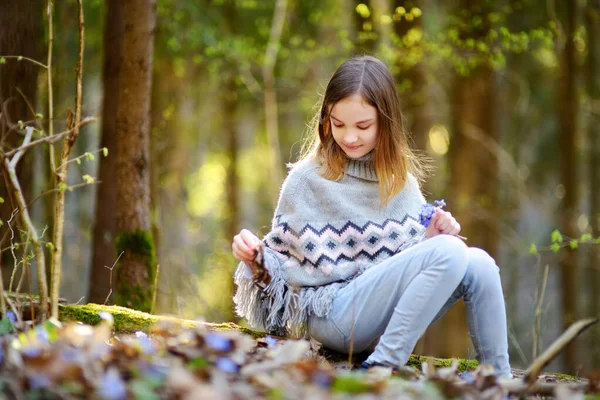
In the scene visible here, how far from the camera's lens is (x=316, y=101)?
7668 mm

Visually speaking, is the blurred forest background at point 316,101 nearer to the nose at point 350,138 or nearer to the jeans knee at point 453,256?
the nose at point 350,138

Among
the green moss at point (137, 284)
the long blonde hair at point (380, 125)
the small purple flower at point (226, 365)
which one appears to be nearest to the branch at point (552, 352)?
the small purple flower at point (226, 365)

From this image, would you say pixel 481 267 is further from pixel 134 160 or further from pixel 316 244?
pixel 134 160

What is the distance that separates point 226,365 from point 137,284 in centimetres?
188

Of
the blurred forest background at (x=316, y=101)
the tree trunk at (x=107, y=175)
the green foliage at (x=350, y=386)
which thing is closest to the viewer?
the green foliage at (x=350, y=386)

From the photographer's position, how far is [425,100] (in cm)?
643

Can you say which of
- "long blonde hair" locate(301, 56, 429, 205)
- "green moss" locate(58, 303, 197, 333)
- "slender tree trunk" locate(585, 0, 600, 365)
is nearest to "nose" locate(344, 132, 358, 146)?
"long blonde hair" locate(301, 56, 429, 205)

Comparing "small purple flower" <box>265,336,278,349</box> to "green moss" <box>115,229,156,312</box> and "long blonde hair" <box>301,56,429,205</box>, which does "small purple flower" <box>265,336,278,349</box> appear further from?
"green moss" <box>115,229,156,312</box>

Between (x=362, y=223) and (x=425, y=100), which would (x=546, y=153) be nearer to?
(x=425, y=100)

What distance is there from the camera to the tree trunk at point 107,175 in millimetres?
4121

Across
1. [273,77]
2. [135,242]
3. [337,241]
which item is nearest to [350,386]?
[337,241]

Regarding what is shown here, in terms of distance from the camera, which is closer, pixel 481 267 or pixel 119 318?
pixel 481 267

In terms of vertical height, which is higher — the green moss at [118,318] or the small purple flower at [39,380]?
the small purple flower at [39,380]

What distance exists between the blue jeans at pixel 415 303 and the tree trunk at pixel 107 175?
5.97 ft
